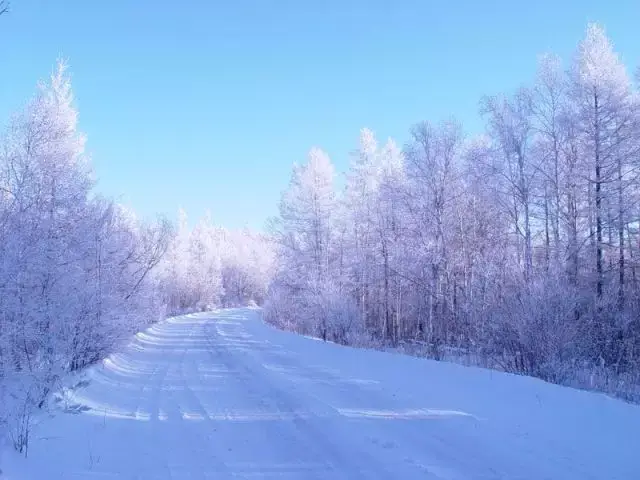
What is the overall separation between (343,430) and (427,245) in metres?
14.0

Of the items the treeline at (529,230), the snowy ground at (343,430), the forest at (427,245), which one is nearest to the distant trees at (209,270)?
the forest at (427,245)

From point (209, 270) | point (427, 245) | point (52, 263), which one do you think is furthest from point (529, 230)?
point (209, 270)

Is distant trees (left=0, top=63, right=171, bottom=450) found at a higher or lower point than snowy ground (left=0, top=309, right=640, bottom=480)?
higher

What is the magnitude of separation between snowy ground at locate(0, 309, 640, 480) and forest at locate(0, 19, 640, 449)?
1109 mm

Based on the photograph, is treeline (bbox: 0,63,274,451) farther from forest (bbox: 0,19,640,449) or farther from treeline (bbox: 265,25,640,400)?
treeline (bbox: 265,25,640,400)

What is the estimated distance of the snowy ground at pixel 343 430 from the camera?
17.5 feet

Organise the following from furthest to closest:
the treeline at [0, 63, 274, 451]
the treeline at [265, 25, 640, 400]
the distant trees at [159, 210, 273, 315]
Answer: the distant trees at [159, 210, 273, 315] < the treeline at [265, 25, 640, 400] < the treeline at [0, 63, 274, 451]

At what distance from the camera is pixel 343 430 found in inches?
268

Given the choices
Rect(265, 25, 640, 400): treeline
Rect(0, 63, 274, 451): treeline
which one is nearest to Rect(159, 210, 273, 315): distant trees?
Rect(265, 25, 640, 400): treeline

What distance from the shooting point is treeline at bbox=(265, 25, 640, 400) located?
1252 centimetres

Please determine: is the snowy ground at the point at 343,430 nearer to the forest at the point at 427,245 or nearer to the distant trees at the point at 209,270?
the forest at the point at 427,245

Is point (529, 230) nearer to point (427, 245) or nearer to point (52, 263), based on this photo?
point (427, 245)

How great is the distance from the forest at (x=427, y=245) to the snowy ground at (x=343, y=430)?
1.11 metres

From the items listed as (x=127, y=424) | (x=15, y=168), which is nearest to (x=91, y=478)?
(x=127, y=424)
